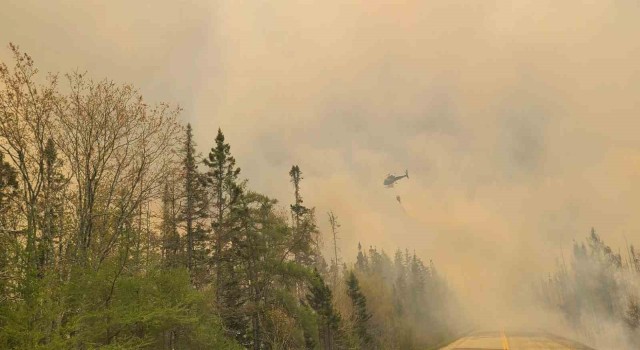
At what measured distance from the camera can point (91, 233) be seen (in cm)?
1956

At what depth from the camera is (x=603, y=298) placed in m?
91.4

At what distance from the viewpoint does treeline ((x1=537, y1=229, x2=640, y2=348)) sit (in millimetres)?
Answer: 79125

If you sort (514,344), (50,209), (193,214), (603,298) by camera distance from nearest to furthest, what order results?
(50,209), (193,214), (514,344), (603,298)

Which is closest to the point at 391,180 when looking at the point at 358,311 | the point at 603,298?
the point at 358,311

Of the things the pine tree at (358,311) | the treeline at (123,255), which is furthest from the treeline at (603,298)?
the treeline at (123,255)

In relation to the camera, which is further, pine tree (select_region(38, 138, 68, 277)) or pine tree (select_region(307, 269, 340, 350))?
pine tree (select_region(307, 269, 340, 350))

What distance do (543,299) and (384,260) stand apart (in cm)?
5658

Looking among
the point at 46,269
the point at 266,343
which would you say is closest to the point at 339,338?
the point at 266,343

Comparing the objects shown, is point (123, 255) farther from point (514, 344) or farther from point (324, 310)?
point (514, 344)

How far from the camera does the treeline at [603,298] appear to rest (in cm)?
7912

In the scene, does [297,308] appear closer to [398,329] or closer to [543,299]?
[398,329]

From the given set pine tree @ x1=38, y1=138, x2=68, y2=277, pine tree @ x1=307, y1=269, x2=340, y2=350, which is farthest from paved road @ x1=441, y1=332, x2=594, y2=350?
pine tree @ x1=38, y1=138, x2=68, y2=277

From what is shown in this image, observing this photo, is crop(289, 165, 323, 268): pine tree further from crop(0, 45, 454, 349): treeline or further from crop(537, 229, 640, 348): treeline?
crop(537, 229, 640, 348): treeline

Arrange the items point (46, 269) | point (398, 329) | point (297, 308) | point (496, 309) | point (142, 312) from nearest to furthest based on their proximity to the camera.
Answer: point (46, 269) → point (142, 312) → point (297, 308) → point (398, 329) → point (496, 309)
